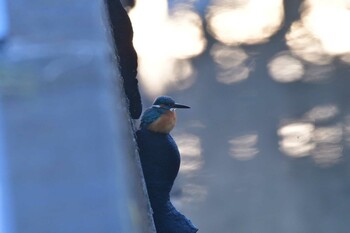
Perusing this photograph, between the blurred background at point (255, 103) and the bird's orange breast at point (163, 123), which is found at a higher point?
the bird's orange breast at point (163, 123)

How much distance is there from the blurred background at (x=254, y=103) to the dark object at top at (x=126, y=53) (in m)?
3.52

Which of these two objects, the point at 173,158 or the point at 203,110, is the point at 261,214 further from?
the point at 173,158

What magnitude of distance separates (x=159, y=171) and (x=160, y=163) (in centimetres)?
1

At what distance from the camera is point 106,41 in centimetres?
100

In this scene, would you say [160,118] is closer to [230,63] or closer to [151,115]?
[151,115]

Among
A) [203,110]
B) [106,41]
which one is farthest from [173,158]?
[203,110]

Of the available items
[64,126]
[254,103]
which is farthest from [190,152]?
[64,126]

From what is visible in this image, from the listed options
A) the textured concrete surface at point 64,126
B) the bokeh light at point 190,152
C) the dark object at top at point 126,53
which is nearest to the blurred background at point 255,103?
the bokeh light at point 190,152

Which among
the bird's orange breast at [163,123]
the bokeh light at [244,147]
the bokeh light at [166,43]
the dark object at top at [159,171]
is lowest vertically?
the bokeh light at [244,147]

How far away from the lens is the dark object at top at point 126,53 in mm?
1249

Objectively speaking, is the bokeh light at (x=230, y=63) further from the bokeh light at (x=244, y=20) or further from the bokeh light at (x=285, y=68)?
the bokeh light at (x=285, y=68)

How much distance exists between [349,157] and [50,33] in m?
4.27

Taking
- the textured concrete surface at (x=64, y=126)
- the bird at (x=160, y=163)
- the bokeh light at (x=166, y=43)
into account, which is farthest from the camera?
the bokeh light at (x=166, y=43)

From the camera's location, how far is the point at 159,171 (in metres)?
1.19
